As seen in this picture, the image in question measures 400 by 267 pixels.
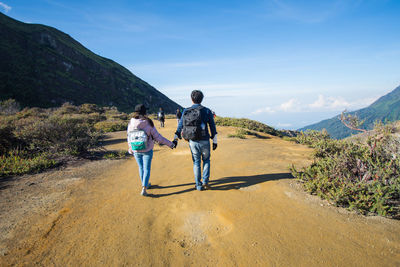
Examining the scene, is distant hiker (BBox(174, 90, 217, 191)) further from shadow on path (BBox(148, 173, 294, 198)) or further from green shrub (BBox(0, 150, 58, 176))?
green shrub (BBox(0, 150, 58, 176))

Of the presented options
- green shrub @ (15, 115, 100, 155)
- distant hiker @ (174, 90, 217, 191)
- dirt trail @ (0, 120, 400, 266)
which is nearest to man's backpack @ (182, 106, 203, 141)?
distant hiker @ (174, 90, 217, 191)

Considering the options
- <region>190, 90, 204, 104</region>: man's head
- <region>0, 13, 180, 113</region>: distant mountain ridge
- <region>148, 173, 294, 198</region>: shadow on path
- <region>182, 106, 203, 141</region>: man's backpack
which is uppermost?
<region>0, 13, 180, 113</region>: distant mountain ridge

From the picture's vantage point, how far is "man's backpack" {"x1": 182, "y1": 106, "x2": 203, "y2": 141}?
3.91 meters

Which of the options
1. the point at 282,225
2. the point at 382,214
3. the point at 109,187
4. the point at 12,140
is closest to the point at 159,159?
the point at 109,187

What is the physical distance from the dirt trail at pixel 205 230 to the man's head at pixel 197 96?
203cm

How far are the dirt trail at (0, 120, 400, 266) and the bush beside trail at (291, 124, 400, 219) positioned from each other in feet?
0.75

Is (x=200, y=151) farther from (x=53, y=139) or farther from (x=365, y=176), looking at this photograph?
(x=53, y=139)

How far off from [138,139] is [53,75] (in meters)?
50.9

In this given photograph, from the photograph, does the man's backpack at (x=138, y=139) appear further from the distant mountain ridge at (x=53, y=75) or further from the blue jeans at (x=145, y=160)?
the distant mountain ridge at (x=53, y=75)

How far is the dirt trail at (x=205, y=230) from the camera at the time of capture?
252cm

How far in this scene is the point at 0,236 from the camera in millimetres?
2998

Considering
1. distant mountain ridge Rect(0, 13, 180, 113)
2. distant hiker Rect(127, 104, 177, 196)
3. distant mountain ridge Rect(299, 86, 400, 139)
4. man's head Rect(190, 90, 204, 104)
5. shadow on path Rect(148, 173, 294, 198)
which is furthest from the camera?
distant mountain ridge Rect(0, 13, 180, 113)

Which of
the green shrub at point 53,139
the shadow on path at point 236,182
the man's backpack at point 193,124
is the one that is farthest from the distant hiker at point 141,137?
the green shrub at point 53,139

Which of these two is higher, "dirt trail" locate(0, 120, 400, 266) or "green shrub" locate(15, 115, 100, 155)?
"green shrub" locate(15, 115, 100, 155)
